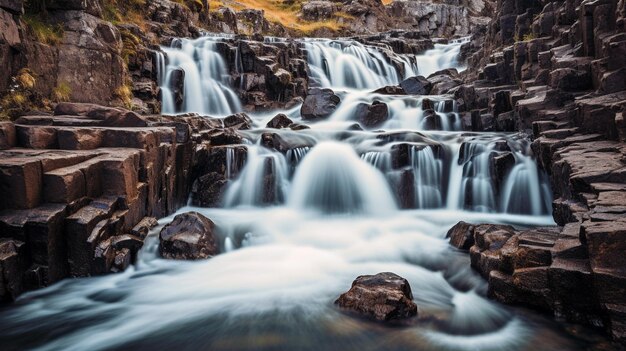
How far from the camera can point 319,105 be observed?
19.2m

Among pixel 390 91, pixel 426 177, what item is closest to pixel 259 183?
pixel 426 177

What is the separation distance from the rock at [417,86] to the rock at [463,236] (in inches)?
596

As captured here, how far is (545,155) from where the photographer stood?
405 inches

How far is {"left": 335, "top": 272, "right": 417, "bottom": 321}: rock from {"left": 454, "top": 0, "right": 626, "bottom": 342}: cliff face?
1.40m

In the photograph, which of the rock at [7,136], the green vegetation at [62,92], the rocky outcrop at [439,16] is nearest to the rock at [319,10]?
the rocky outcrop at [439,16]

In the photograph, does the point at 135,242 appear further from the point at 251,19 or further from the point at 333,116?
the point at 251,19

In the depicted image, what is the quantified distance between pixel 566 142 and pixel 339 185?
5808 mm

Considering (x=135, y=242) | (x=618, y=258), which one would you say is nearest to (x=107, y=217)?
(x=135, y=242)

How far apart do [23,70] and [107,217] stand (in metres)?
6.49

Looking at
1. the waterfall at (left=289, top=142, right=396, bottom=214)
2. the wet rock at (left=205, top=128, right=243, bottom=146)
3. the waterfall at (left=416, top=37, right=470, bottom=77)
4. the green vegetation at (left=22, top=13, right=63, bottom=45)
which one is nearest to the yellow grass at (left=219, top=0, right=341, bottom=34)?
the waterfall at (left=416, top=37, right=470, bottom=77)

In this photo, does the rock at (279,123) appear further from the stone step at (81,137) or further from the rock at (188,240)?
the rock at (188,240)

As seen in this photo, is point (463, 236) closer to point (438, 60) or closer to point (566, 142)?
point (566, 142)

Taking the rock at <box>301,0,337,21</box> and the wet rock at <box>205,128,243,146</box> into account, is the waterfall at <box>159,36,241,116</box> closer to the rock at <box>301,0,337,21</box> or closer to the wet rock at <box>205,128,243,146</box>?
the wet rock at <box>205,128,243,146</box>

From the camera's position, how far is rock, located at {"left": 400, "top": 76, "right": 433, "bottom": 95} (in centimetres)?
2242
